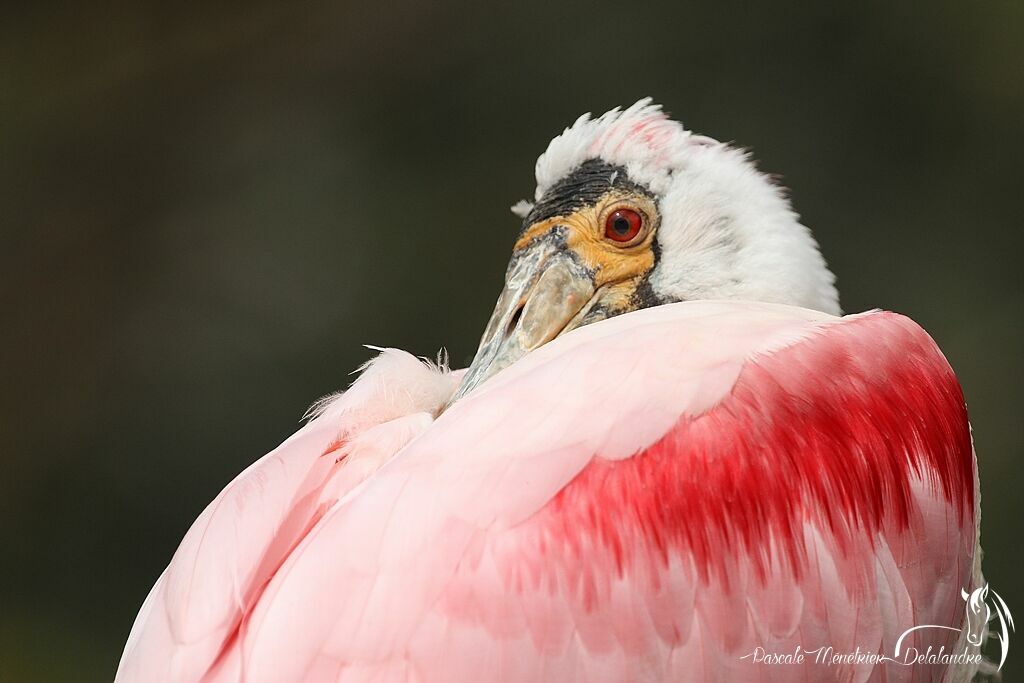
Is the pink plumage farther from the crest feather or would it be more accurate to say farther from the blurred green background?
the blurred green background

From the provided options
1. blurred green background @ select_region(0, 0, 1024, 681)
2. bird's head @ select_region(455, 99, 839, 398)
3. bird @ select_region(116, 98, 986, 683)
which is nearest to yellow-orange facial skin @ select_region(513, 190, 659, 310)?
bird's head @ select_region(455, 99, 839, 398)

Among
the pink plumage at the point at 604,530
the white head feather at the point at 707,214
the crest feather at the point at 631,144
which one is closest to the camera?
the pink plumage at the point at 604,530

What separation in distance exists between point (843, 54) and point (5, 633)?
278cm

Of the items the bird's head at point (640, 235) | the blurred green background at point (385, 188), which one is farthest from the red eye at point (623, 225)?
the blurred green background at point (385, 188)

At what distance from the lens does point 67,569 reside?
10.8 ft

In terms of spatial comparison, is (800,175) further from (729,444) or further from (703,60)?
(729,444)

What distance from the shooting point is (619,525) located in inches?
38.1

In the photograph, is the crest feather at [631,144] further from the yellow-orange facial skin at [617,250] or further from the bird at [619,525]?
the bird at [619,525]

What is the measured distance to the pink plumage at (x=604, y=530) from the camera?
0.92 meters

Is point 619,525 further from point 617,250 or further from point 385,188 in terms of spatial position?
point 385,188

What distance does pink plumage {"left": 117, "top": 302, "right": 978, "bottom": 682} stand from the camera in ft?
3.01

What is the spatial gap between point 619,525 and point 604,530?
0.05 ft

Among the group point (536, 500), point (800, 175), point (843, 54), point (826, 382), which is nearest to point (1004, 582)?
point (800, 175)

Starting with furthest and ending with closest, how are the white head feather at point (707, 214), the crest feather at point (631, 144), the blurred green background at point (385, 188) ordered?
1. the blurred green background at point (385, 188)
2. the crest feather at point (631, 144)
3. the white head feather at point (707, 214)
